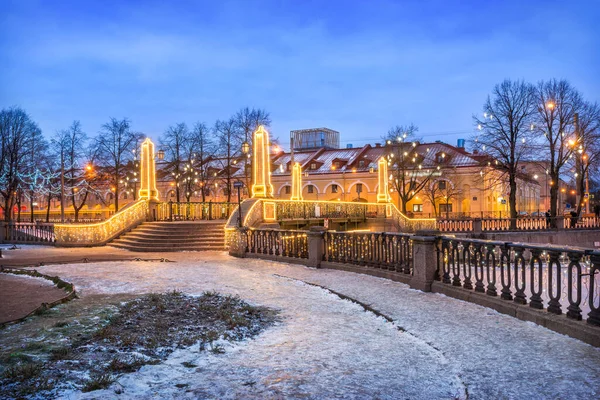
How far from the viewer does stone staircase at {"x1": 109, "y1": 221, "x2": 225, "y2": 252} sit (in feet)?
71.3

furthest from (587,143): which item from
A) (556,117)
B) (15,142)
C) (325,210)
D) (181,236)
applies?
(15,142)

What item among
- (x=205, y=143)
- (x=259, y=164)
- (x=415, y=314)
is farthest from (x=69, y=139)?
(x=415, y=314)

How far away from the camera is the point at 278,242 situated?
57.1ft

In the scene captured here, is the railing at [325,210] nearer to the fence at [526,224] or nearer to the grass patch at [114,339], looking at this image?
the fence at [526,224]

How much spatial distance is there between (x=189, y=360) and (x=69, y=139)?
48.8 m

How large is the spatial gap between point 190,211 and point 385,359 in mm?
25503

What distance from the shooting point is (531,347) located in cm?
617

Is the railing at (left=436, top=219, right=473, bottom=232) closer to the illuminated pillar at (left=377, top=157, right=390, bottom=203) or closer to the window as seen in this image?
the illuminated pillar at (left=377, top=157, right=390, bottom=203)

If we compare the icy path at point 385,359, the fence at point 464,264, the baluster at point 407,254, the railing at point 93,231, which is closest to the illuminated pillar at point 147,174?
the railing at point 93,231

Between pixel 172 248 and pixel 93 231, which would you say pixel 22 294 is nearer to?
pixel 172 248

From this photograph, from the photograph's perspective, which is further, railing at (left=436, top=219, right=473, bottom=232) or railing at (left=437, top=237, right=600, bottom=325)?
railing at (left=436, top=219, right=473, bottom=232)

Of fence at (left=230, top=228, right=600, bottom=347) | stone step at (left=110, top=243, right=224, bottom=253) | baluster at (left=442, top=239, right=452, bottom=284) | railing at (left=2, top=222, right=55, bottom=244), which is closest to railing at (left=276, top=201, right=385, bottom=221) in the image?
stone step at (left=110, top=243, right=224, bottom=253)

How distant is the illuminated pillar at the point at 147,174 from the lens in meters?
27.8

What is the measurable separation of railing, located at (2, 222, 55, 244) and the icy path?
62.2 feet
